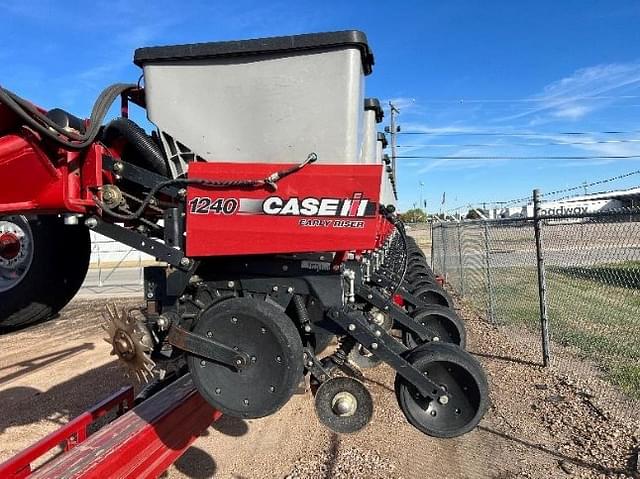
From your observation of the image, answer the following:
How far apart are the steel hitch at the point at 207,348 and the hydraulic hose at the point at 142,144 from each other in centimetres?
78

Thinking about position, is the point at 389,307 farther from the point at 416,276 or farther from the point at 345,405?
the point at 416,276

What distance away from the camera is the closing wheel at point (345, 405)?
2.55 m

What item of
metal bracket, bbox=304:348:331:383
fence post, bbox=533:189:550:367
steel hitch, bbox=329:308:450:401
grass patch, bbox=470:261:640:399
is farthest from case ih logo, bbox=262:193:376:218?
fence post, bbox=533:189:550:367

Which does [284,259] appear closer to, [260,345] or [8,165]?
[260,345]

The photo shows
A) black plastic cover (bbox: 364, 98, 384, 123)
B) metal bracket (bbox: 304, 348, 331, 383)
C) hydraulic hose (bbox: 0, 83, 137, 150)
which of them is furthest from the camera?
black plastic cover (bbox: 364, 98, 384, 123)

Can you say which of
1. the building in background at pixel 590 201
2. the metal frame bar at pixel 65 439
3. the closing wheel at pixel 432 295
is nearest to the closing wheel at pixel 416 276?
the closing wheel at pixel 432 295

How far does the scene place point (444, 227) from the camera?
1404cm

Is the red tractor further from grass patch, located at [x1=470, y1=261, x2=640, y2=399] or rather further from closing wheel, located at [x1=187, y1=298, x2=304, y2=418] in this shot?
grass patch, located at [x1=470, y1=261, x2=640, y2=399]

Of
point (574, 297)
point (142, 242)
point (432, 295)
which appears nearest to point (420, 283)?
point (432, 295)

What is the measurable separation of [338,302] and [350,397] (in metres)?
0.45

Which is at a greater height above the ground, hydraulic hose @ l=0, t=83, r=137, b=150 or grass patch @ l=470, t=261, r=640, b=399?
hydraulic hose @ l=0, t=83, r=137, b=150

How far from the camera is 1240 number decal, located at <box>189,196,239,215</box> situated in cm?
246

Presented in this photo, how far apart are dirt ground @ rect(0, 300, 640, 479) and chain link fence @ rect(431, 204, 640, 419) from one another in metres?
0.36

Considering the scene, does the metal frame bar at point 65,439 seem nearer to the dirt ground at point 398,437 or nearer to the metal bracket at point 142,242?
the dirt ground at point 398,437
